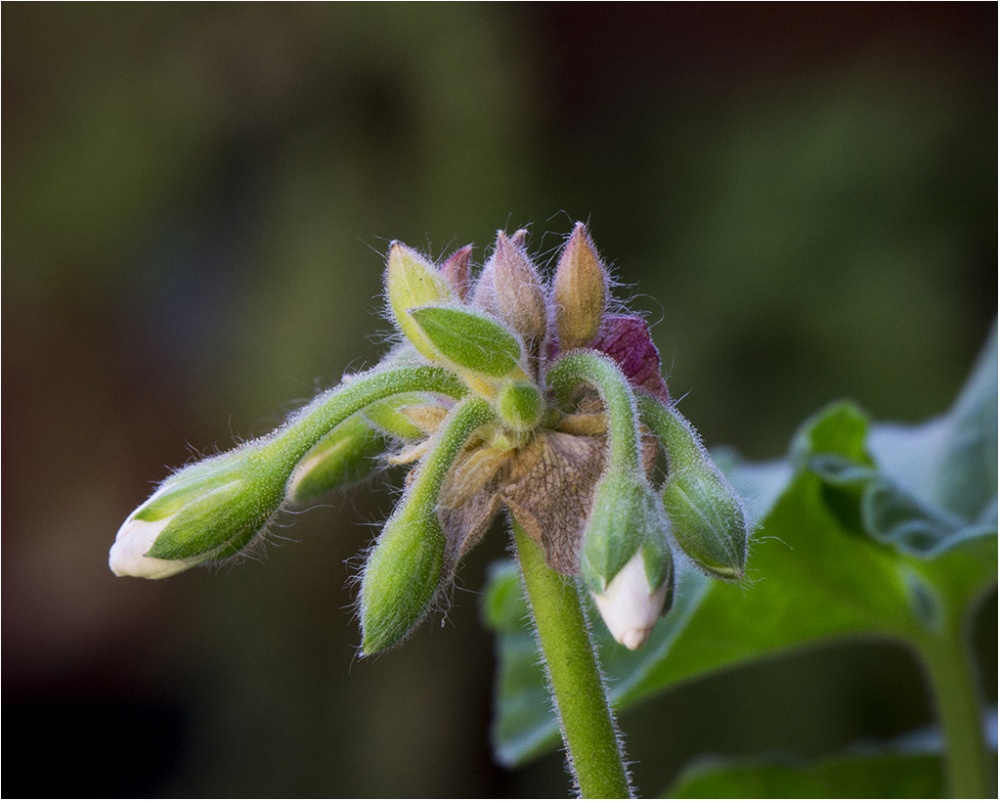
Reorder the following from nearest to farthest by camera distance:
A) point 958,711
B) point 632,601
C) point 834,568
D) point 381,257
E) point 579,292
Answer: point 632,601
point 579,292
point 958,711
point 834,568
point 381,257

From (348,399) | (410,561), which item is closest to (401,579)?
(410,561)

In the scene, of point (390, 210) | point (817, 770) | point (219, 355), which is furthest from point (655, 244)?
point (817, 770)

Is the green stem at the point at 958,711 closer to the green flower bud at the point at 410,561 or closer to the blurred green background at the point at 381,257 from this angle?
the green flower bud at the point at 410,561

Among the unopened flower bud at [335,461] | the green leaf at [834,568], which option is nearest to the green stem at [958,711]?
the green leaf at [834,568]

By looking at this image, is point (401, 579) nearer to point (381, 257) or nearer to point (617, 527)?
point (617, 527)

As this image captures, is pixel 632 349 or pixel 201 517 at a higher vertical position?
pixel 632 349

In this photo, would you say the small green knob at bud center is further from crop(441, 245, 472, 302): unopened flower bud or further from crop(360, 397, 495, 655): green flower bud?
crop(441, 245, 472, 302): unopened flower bud
